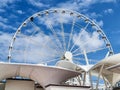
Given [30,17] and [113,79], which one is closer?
[113,79]

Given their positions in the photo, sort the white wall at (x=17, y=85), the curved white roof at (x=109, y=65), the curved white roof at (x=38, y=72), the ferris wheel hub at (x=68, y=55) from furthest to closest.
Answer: the ferris wheel hub at (x=68, y=55) → the white wall at (x=17, y=85) → the curved white roof at (x=38, y=72) → the curved white roof at (x=109, y=65)

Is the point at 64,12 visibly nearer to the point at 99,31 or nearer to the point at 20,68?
the point at 99,31

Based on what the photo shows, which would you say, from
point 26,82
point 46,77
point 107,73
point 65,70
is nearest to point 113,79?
point 107,73

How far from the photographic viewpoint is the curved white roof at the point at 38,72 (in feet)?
111

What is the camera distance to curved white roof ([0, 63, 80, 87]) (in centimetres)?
3391

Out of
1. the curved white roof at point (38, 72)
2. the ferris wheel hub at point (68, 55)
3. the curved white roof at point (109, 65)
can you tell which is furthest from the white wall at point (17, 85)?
the curved white roof at point (109, 65)

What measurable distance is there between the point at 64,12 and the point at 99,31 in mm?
6664

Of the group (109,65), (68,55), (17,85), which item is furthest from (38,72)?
(109,65)

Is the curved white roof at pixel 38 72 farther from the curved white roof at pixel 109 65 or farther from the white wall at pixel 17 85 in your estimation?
the curved white roof at pixel 109 65

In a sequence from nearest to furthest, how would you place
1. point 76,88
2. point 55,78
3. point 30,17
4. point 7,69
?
point 76,88
point 7,69
point 55,78
point 30,17

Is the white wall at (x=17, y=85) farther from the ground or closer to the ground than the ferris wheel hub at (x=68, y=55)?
closer to the ground

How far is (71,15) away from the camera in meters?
44.2

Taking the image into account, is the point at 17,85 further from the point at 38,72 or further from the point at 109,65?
the point at 109,65

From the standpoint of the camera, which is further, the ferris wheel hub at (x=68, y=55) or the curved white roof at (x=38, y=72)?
the ferris wheel hub at (x=68, y=55)
